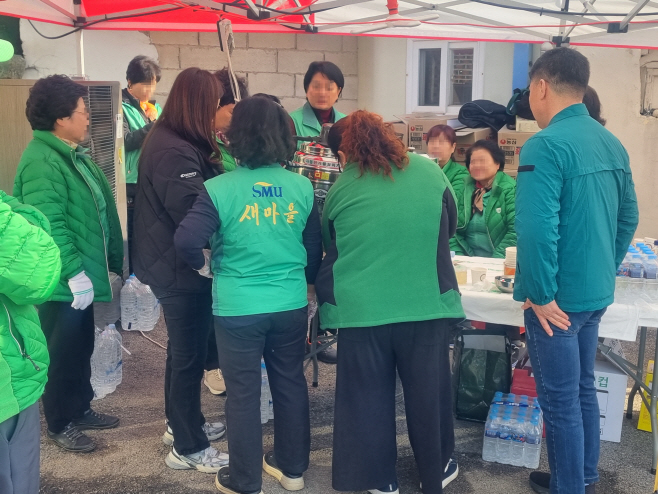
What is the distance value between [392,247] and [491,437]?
3.97 feet

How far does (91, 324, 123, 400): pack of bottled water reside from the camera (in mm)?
4016

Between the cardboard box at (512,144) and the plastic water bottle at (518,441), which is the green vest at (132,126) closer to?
the cardboard box at (512,144)

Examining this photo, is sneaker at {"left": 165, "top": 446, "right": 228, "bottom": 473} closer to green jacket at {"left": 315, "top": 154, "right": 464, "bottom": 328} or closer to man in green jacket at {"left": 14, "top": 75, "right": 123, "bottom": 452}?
man in green jacket at {"left": 14, "top": 75, "right": 123, "bottom": 452}

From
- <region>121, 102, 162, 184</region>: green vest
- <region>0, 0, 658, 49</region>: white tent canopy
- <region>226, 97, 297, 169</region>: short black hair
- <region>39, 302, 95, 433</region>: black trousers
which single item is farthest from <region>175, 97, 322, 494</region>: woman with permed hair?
<region>121, 102, 162, 184</region>: green vest

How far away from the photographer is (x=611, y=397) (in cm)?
333

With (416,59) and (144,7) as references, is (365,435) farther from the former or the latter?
(416,59)

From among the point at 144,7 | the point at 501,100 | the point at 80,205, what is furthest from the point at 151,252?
the point at 501,100

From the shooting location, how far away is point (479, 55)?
7293 millimetres

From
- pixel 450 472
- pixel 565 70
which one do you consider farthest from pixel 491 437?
pixel 565 70

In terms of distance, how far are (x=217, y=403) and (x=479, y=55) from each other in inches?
202

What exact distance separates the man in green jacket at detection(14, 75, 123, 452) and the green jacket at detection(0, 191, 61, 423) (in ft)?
2.94

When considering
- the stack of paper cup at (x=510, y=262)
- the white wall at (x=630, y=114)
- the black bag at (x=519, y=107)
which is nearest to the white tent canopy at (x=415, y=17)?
the black bag at (x=519, y=107)

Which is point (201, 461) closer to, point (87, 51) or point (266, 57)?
point (87, 51)

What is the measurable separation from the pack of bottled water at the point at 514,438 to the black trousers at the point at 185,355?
140 cm
